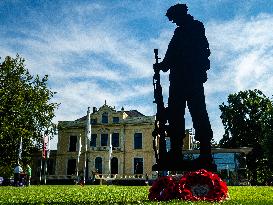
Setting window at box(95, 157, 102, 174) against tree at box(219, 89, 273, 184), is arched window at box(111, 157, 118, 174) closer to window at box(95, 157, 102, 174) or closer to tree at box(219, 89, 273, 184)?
window at box(95, 157, 102, 174)

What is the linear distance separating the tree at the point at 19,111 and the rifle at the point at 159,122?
111ft

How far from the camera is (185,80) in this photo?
8.21 metres

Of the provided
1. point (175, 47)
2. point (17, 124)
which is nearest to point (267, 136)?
point (17, 124)

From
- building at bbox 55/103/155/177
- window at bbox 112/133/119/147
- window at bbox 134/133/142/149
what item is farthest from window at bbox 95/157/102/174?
window at bbox 134/133/142/149

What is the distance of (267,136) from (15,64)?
31322 mm

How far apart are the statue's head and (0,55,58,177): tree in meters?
34.4

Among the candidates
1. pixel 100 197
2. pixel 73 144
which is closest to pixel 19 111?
pixel 73 144

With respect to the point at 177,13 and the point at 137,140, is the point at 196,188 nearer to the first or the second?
the point at 177,13

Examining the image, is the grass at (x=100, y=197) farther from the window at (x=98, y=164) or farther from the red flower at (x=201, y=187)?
the window at (x=98, y=164)

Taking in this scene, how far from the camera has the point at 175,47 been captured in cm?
860

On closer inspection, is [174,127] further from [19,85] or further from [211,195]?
[19,85]

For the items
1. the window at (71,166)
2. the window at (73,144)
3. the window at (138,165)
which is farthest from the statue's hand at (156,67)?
the window at (73,144)

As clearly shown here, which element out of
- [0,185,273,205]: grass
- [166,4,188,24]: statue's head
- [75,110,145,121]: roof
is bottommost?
[0,185,273,205]: grass

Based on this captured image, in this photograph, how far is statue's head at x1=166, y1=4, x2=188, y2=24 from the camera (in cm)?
863
